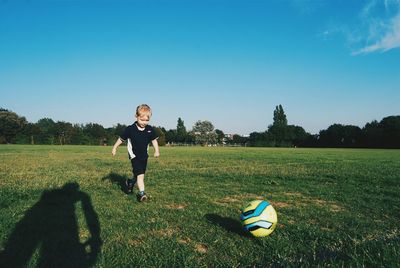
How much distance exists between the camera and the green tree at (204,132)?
5512 inches

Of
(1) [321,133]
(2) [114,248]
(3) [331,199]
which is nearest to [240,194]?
(3) [331,199]

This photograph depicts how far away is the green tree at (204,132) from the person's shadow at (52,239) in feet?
439

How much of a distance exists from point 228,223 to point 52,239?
253cm

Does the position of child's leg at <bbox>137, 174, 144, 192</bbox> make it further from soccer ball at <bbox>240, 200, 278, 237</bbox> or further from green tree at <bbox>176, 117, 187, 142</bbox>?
green tree at <bbox>176, 117, 187, 142</bbox>

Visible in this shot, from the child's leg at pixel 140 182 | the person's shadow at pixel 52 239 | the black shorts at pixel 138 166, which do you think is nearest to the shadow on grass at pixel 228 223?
the person's shadow at pixel 52 239

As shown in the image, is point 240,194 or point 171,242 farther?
point 240,194

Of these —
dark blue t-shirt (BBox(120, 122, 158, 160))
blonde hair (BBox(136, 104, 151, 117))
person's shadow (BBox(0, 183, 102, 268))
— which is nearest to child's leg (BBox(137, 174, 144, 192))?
dark blue t-shirt (BBox(120, 122, 158, 160))

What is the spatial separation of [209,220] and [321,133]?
107 metres

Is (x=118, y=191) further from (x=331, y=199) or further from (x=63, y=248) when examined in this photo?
(x=331, y=199)

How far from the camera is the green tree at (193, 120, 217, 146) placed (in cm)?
14000

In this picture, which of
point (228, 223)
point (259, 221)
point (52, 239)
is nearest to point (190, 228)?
point (228, 223)

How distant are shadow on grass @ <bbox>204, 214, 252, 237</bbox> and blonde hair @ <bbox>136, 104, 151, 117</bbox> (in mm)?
2976

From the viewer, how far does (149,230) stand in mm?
4434

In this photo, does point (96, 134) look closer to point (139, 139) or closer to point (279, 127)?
point (279, 127)
